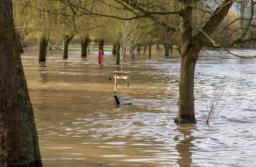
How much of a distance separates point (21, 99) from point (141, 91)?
1781 centimetres

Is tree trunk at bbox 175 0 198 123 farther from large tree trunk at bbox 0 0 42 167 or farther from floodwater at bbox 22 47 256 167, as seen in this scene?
large tree trunk at bbox 0 0 42 167

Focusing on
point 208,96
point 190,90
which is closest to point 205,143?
point 190,90

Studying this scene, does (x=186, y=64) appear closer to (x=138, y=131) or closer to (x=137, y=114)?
(x=138, y=131)

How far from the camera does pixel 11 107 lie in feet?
24.3

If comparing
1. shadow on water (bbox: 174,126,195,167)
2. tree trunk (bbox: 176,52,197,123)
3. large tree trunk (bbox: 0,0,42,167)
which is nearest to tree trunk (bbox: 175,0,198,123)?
tree trunk (bbox: 176,52,197,123)

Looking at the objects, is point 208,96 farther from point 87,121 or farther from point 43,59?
point 43,59

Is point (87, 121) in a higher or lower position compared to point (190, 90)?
lower

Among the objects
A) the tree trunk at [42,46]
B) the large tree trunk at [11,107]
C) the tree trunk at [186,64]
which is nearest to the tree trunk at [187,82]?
the tree trunk at [186,64]

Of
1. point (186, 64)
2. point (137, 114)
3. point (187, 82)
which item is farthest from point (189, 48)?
point (137, 114)

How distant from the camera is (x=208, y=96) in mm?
23922

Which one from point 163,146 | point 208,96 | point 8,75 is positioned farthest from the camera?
point 208,96

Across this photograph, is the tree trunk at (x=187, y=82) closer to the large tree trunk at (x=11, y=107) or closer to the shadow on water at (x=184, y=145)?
the shadow on water at (x=184, y=145)

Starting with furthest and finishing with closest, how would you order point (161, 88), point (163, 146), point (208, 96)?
point (161, 88), point (208, 96), point (163, 146)

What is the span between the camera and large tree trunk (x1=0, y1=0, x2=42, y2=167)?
7.39m
